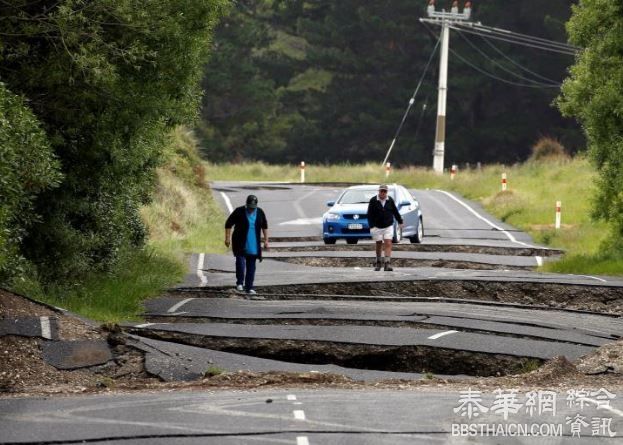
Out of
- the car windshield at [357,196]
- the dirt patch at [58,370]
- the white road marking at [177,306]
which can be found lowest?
the white road marking at [177,306]

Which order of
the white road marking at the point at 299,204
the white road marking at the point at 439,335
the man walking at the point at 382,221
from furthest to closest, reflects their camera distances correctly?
the white road marking at the point at 299,204 → the man walking at the point at 382,221 → the white road marking at the point at 439,335

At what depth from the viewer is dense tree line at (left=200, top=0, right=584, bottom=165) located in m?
75.6

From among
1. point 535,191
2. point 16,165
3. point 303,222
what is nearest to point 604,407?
point 16,165

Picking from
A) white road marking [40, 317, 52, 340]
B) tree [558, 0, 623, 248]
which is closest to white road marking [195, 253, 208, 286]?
white road marking [40, 317, 52, 340]

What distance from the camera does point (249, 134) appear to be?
81.4 meters

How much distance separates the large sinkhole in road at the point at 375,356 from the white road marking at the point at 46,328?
4.89ft

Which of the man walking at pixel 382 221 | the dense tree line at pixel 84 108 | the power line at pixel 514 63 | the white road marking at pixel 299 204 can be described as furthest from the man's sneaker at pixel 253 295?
the power line at pixel 514 63

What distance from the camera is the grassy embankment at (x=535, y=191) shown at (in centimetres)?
2795

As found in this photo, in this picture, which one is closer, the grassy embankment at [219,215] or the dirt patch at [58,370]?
the dirt patch at [58,370]

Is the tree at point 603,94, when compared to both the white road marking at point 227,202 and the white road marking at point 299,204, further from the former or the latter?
the white road marking at point 227,202

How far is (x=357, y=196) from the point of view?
3241 centimetres

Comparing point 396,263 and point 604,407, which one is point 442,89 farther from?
point 604,407

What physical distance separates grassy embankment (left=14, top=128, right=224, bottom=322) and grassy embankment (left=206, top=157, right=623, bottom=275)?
8.34m

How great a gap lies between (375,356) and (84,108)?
5.94 meters
